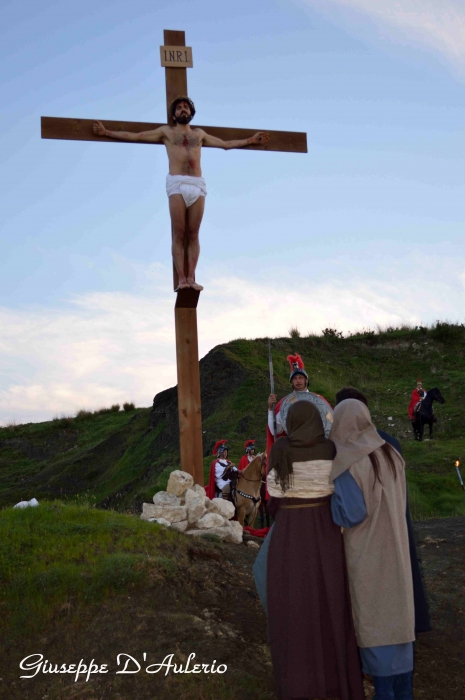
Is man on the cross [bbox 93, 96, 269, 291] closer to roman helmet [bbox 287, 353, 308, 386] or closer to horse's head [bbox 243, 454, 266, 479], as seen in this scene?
roman helmet [bbox 287, 353, 308, 386]

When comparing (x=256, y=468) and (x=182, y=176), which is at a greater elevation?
(x=182, y=176)

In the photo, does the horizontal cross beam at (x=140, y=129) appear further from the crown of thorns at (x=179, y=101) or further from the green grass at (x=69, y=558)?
the green grass at (x=69, y=558)

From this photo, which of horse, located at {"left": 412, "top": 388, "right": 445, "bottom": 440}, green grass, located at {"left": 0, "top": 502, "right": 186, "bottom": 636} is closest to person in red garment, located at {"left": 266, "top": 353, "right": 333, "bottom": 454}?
green grass, located at {"left": 0, "top": 502, "right": 186, "bottom": 636}

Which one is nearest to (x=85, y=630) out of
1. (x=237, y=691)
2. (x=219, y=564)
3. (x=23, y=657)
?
(x=23, y=657)

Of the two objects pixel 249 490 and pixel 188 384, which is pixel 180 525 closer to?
pixel 188 384

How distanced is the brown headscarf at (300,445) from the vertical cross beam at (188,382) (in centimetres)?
316

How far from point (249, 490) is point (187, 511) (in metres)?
3.83

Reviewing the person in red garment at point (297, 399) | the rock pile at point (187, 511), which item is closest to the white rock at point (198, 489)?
the rock pile at point (187, 511)

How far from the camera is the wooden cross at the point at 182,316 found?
291 inches

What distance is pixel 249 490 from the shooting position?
1100cm

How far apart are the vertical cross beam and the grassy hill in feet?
23.7

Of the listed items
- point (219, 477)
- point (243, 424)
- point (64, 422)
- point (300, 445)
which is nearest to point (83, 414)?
point (64, 422)

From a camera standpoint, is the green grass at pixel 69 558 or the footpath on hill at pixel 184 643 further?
the green grass at pixel 69 558

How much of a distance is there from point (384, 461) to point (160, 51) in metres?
5.41
